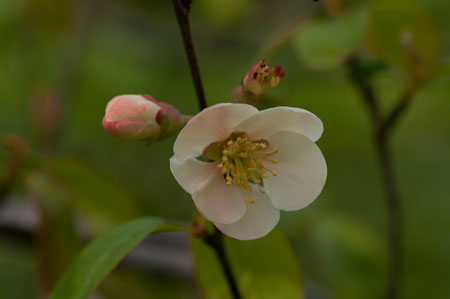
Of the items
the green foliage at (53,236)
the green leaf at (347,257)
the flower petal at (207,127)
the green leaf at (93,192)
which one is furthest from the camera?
the green leaf at (347,257)

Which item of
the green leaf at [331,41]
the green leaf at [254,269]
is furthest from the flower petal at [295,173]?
the green leaf at [331,41]

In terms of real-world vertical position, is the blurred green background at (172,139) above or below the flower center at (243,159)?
below

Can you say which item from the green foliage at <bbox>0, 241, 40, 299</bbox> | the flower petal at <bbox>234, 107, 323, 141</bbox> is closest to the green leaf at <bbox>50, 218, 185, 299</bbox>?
the flower petal at <bbox>234, 107, 323, 141</bbox>

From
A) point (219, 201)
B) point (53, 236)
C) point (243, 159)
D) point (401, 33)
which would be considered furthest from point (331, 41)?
point (53, 236)

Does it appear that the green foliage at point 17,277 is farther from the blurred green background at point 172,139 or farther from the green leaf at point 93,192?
the green leaf at point 93,192

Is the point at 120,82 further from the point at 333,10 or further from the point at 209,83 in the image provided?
the point at 333,10

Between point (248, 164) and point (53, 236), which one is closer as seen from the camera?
point (248, 164)

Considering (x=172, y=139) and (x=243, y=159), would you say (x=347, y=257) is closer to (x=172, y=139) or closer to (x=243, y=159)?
(x=243, y=159)
